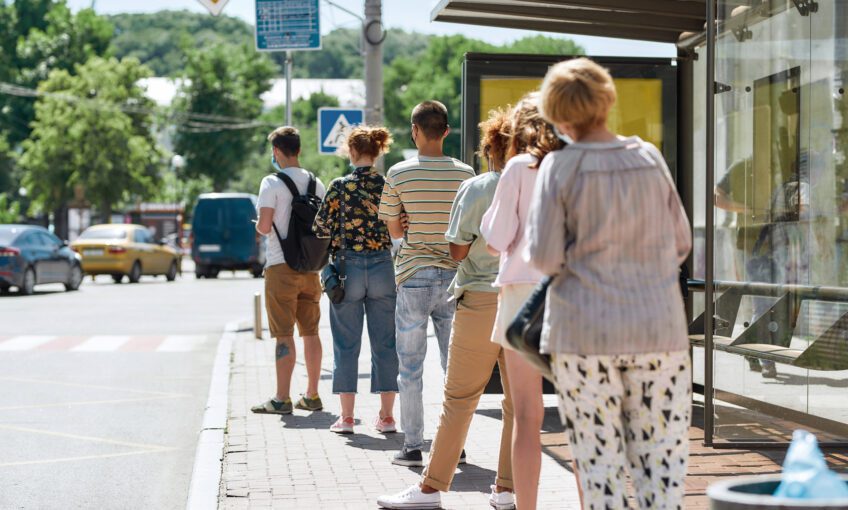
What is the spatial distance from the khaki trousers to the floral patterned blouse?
6.49ft

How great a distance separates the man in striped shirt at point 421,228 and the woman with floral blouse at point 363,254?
0.92 metres

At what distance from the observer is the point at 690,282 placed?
8109 mm

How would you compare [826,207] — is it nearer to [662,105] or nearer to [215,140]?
[662,105]

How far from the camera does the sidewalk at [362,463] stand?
593 cm

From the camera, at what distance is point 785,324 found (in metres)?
7.12

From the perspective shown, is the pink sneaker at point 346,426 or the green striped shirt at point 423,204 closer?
the green striped shirt at point 423,204

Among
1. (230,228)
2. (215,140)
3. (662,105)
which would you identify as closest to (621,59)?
(662,105)

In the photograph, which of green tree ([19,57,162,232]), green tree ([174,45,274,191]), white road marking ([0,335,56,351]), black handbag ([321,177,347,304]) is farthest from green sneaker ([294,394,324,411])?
green tree ([174,45,274,191])

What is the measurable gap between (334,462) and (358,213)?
147 centimetres

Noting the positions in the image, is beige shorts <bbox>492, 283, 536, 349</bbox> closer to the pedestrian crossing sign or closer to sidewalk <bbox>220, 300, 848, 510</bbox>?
sidewalk <bbox>220, 300, 848, 510</bbox>

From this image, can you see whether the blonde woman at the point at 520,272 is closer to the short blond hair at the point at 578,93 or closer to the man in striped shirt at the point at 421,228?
the short blond hair at the point at 578,93

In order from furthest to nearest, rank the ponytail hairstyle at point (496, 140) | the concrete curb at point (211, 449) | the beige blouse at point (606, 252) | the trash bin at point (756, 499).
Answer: the concrete curb at point (211, 449) < the ponytail hairstyle at point (496, 140) < the beige blouse at point (606, 252) < the trash bin at point (756, 499)

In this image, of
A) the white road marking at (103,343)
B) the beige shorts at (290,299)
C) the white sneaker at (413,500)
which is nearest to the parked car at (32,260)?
the white road marking at (103,343)

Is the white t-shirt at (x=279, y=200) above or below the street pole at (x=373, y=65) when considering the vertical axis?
below
